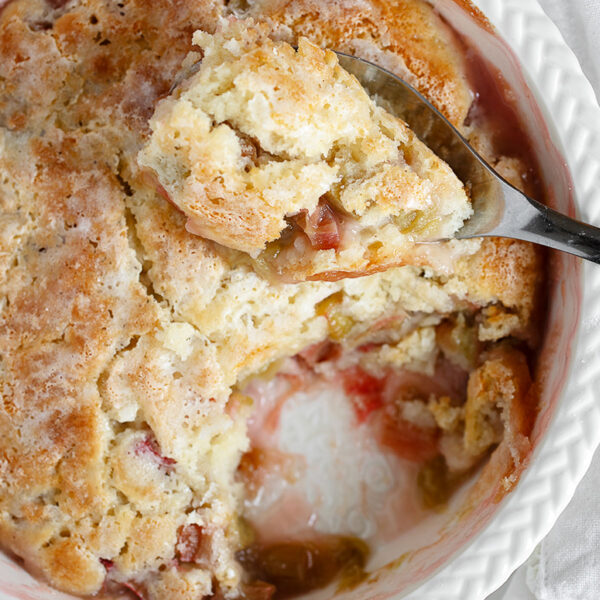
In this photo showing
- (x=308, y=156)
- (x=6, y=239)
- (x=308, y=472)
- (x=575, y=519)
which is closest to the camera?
(x=308, y=156)

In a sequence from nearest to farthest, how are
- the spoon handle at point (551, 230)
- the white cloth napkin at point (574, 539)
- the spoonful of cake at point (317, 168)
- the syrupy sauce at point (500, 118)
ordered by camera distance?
the spoonful of cake at point (317, 168), the spoon handle at point (551, 230), the syrupy sauce at point (500, 118), the white cloth napkin at point (574, 539)

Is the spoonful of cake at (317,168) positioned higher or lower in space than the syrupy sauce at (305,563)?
higher

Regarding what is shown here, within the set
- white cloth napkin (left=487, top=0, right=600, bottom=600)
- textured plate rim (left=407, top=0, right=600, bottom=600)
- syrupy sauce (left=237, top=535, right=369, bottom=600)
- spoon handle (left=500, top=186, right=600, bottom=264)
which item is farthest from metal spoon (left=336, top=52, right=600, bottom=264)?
syrupy sauce (left=237, top=535, right=369, bottom=600)

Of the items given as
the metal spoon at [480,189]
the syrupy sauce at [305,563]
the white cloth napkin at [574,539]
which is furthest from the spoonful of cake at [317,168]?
the syrupy sauce at [305,563]

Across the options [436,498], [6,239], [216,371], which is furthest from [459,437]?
[6,239]

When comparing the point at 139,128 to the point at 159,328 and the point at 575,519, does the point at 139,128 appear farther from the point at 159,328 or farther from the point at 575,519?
the point at 575,519

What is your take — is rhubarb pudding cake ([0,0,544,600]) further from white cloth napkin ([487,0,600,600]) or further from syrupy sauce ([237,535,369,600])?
white cloth napkin ([487,0,600,600])

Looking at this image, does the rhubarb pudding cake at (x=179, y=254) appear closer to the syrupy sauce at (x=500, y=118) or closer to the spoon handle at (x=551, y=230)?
the syrupy sauce at (x=500, y=118)
